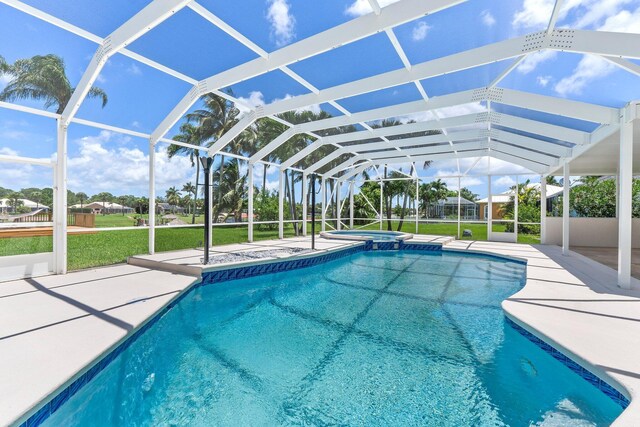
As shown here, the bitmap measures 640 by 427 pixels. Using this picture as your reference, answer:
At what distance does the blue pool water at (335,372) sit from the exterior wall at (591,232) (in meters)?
8.81

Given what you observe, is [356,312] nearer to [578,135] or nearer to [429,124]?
[429,124]

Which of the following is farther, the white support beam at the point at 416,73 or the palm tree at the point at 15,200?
the palm tree at the point at 15,200

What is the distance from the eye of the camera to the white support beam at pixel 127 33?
4.11 m

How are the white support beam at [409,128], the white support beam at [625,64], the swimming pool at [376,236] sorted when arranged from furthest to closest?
the swimming pool at [376,236]
the white support beam at [409,128]
the white support beam at [625,64]

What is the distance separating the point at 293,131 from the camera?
9141 millimetres

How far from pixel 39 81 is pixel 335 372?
12717mm

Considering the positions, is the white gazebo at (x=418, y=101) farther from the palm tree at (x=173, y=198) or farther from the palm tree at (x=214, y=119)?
the palm tree at (x=214, y=119)

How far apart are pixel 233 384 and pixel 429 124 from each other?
26.0 ft

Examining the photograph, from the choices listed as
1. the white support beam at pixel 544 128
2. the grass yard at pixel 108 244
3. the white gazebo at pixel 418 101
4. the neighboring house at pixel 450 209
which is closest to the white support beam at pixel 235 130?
the white gazebo at pixel 418 101

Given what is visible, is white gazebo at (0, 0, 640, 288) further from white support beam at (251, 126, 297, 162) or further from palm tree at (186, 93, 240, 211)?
palm tree at (186, 93, 240, 211)

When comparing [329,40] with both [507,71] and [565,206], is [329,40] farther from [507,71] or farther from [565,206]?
[565,206]

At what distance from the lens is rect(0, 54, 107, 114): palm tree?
927 centimetres

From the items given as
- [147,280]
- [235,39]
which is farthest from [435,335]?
[235,39]

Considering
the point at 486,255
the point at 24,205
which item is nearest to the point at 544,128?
the point at 486,255
